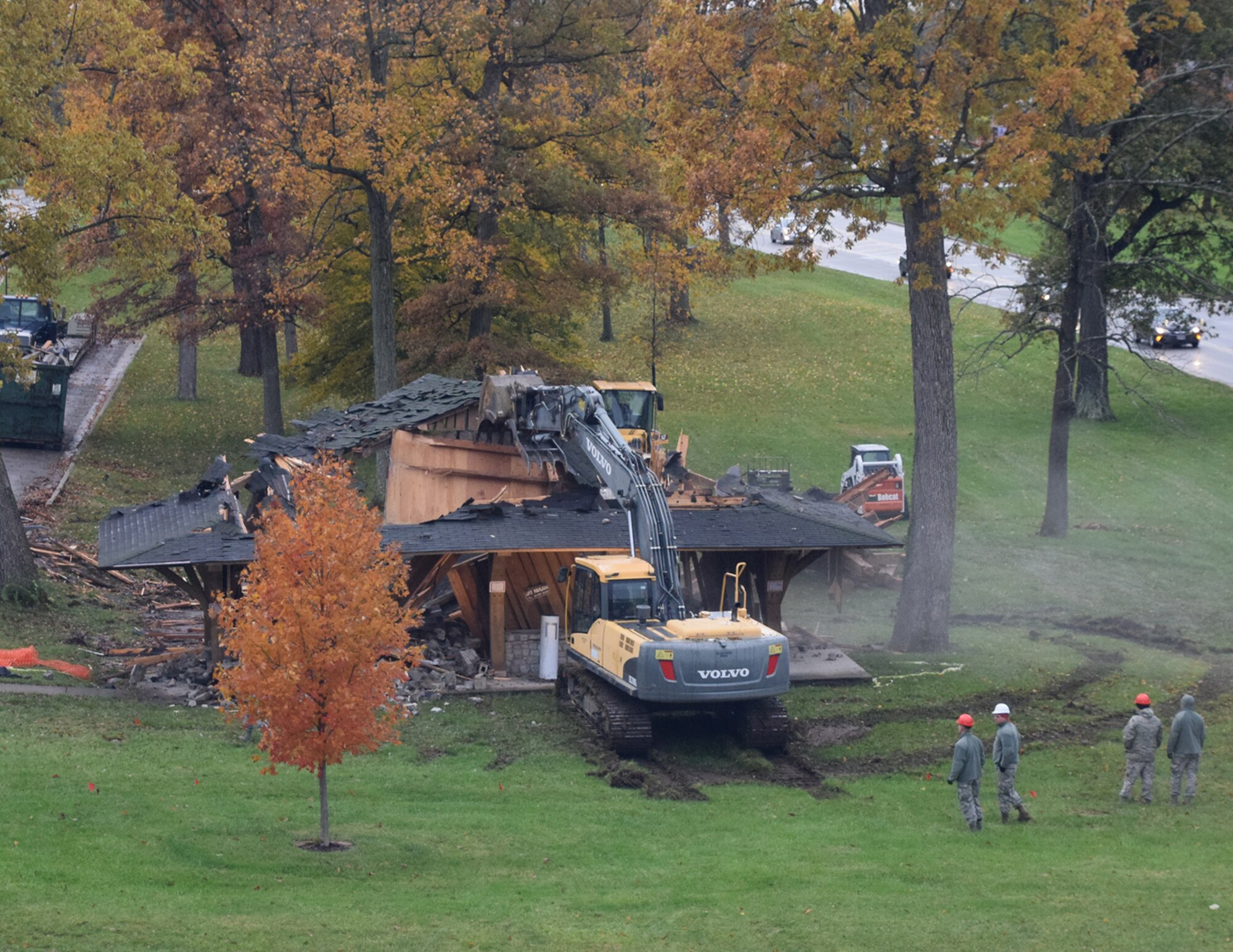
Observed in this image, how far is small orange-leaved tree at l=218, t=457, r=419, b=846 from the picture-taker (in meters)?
13.4

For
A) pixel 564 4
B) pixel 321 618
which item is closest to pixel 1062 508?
pixel 564 4

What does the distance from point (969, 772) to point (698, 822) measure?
→ 3.29 meters

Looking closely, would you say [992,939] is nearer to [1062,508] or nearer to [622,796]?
[622,796]

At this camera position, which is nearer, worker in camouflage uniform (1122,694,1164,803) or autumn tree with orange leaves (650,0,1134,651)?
worker in camouflage uniform (1122,694,1164,803)

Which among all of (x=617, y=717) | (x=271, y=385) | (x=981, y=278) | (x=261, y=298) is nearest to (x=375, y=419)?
(x=261, y=298)

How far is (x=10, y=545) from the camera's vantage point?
81.7ft

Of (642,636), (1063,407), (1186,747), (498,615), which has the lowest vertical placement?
(1186,747)

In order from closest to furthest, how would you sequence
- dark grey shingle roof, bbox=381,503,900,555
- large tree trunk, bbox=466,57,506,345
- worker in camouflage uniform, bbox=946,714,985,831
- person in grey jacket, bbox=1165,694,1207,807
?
1. worker in camouflage uniform, bbox=946,714,985,831
2. person in grey jacket, bbox=1165,694,1207,807
3. dark grey shingle roof, bbox=381,503,900,555
4. large tree trunk, bbox=466,57,506,345

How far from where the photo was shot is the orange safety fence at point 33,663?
848 inches

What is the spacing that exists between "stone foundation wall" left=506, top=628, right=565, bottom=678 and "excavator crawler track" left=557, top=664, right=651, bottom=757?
3503mm

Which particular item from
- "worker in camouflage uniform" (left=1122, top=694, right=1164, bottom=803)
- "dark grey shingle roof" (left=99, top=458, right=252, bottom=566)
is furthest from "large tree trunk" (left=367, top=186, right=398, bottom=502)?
"worker in camouflage uniform" (left=1122, top=694, right=1164, bottom=803)

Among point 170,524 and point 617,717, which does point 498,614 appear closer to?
point 617,717

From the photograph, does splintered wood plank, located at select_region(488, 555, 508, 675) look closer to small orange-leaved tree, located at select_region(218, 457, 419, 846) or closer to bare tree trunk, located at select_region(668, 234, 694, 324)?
small orange-leaved tree, located at select_region(218, 457, 419, 846)

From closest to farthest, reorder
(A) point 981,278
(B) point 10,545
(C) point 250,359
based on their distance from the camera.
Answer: (B) point 10,545 < (C) point 250,359 < (A) point 981,278
